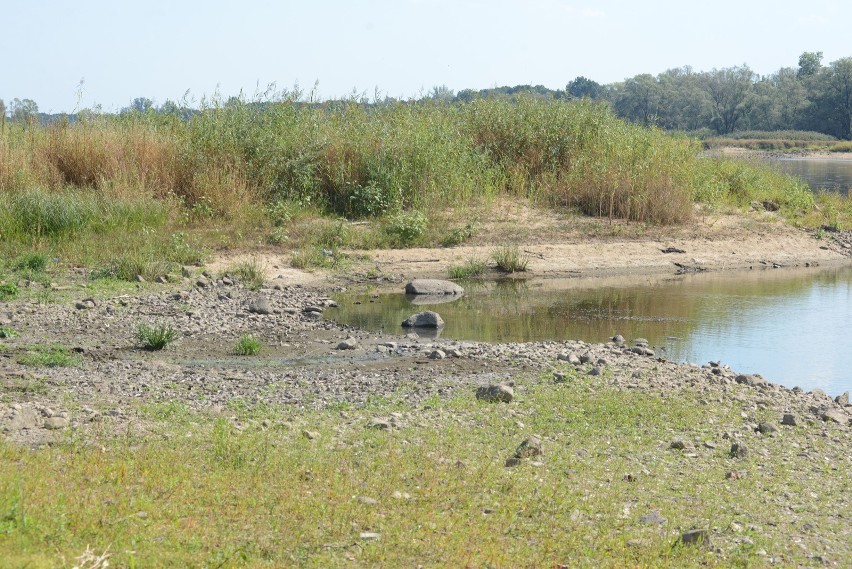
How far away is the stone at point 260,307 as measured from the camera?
1291cm

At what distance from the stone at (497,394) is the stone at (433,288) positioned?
7.42 meters

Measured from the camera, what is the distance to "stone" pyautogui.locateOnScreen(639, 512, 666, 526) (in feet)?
18.7

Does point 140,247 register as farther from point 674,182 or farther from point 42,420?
point 674,182

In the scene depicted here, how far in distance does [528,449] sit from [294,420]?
1837mm

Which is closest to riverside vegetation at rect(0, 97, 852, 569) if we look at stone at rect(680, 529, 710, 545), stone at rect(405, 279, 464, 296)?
stone at rect(680, 529, 710, 545)

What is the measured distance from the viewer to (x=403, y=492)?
5.77 meters

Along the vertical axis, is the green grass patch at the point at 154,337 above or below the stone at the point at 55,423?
below

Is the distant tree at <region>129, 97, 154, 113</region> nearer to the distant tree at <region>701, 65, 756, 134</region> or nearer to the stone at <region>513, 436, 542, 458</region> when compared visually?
the stone at <region>513, 436, 542, 458</region>

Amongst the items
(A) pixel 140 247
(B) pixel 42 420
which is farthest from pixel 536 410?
(A) pixel 140 247

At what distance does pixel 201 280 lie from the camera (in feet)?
47.7

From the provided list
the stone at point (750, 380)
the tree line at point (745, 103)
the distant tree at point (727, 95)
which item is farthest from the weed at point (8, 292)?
the distant tree at point (727, 95)

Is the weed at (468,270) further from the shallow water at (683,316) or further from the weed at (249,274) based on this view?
the weed at (249,274)

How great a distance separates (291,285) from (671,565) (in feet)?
36.5

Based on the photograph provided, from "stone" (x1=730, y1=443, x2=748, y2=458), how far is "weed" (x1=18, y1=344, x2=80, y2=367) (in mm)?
5857
